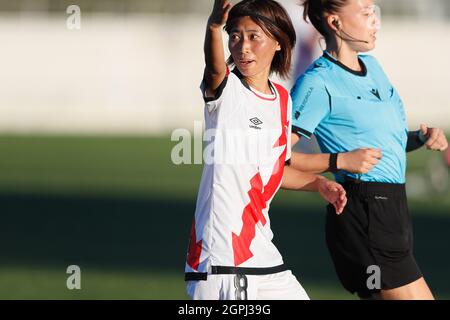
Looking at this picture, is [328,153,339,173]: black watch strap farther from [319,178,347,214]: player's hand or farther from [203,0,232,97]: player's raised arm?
[203,0,232,97]: player's raised arm

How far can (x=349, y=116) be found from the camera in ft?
21.7

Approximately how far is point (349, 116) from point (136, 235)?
9777mm

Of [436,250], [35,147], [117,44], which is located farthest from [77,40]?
[436,250]

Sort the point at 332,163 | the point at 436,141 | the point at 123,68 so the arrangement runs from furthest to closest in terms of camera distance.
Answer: the point at 123,68 < the point at 436,141 < the point at 332,163

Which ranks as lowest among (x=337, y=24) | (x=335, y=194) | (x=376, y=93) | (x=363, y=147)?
(x=335, y=194)

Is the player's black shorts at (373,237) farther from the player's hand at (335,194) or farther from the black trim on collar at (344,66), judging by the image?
the black trim on collar at (344,66)

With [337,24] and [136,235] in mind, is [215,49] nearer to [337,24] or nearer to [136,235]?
[337,24]

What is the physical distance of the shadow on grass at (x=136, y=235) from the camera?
13555 millimetres

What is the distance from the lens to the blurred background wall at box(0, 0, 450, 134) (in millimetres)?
36344

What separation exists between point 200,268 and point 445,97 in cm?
3182

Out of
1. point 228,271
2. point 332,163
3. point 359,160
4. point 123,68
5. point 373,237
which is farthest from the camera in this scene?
point 123,68

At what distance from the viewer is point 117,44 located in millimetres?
36531

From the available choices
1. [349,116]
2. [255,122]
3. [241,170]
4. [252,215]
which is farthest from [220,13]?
[349,116]
